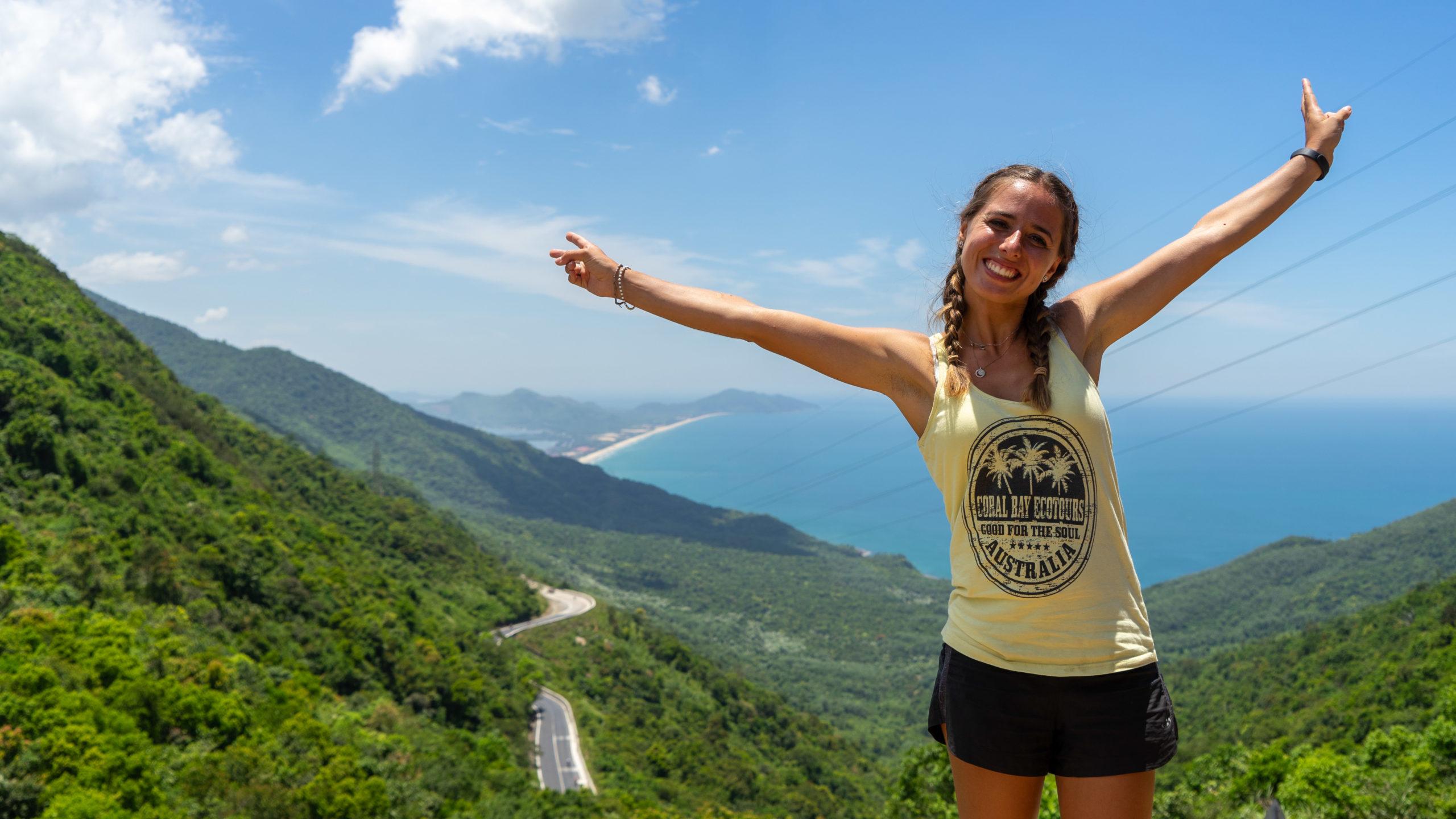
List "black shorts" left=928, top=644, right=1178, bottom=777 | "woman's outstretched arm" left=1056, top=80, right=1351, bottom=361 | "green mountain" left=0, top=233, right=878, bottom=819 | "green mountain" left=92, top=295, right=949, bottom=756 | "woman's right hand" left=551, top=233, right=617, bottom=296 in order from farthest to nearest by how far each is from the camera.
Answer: "green mountain" left=92, top=295, right=949, bottom=756 → "green mountain" left=0, top=233, right=878, bottom=819 → "woman's right hand" left=551, top=233, right=617, bottom=296 → "woman's outstretched arm" left=1056, top=80, right=1351, bottom=361 → "black shorts" left=928, top=644, right=1178, bottom=777

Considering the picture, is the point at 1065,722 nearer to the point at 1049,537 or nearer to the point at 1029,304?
the point at 1049,537

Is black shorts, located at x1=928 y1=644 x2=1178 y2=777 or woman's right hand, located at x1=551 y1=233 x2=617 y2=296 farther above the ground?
woman's right hand, located at x1=551 y1=233 x2=617 y2=296

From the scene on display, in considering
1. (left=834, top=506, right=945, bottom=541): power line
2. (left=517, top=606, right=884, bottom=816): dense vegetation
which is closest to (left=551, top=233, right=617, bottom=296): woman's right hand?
(left=517, top=606, right=884, bottom=816): dense vegetation

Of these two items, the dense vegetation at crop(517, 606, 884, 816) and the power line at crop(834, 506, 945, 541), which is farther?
the power line at crop(834, 506, 945, 541)

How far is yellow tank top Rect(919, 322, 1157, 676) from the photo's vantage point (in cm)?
146

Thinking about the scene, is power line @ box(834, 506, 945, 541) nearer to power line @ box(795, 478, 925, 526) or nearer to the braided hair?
power line @ box(795, 478, 925, 526)

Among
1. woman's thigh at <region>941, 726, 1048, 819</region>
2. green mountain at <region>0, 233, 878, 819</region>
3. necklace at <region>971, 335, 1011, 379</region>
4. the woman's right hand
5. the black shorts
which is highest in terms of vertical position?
the woman's right hand

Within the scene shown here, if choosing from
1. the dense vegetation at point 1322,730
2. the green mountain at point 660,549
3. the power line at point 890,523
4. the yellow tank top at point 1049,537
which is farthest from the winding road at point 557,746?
the power line at point 890,523

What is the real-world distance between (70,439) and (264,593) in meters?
7.92

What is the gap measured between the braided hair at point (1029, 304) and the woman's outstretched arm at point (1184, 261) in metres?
0.06

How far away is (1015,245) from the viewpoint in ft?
5.23

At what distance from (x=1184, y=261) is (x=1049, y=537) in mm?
743

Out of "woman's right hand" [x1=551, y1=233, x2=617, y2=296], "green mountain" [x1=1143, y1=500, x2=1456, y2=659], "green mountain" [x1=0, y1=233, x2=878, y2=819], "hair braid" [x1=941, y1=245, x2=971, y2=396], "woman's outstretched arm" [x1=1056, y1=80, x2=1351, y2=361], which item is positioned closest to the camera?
"hair braid" [x1=941, y1=245, x2=971, y2=396]

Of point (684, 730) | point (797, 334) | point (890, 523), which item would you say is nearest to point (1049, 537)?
point (797, 334)
